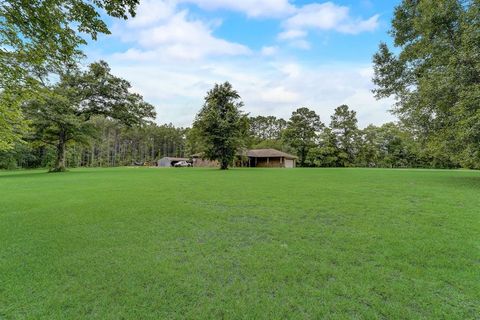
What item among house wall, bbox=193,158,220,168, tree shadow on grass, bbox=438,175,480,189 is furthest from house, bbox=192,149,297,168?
tree shadow on grass, bbox=438,175,480,189

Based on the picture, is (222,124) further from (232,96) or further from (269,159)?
(269,159)

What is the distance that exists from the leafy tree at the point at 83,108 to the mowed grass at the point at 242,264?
19170 mm

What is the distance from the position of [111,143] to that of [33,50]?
71.3 meters

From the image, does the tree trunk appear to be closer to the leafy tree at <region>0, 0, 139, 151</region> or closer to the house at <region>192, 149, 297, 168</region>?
the house at <region>192, 149, 297, 168</region>

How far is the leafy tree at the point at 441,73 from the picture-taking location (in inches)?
403

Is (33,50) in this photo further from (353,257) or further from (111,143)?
(111,143)

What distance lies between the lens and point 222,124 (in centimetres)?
2641

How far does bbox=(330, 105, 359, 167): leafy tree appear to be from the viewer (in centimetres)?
4475

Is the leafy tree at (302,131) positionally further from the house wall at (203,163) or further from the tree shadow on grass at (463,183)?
the tree shadow on grass at (463,183)

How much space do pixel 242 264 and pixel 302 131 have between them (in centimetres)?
4613

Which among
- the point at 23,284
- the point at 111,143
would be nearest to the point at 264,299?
the point at 23,284

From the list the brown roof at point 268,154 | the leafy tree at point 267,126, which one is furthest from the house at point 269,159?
the leafy tree at point 267,126

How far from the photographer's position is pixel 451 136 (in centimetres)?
1153

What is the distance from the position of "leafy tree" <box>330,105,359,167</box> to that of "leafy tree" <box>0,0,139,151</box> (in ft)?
149
